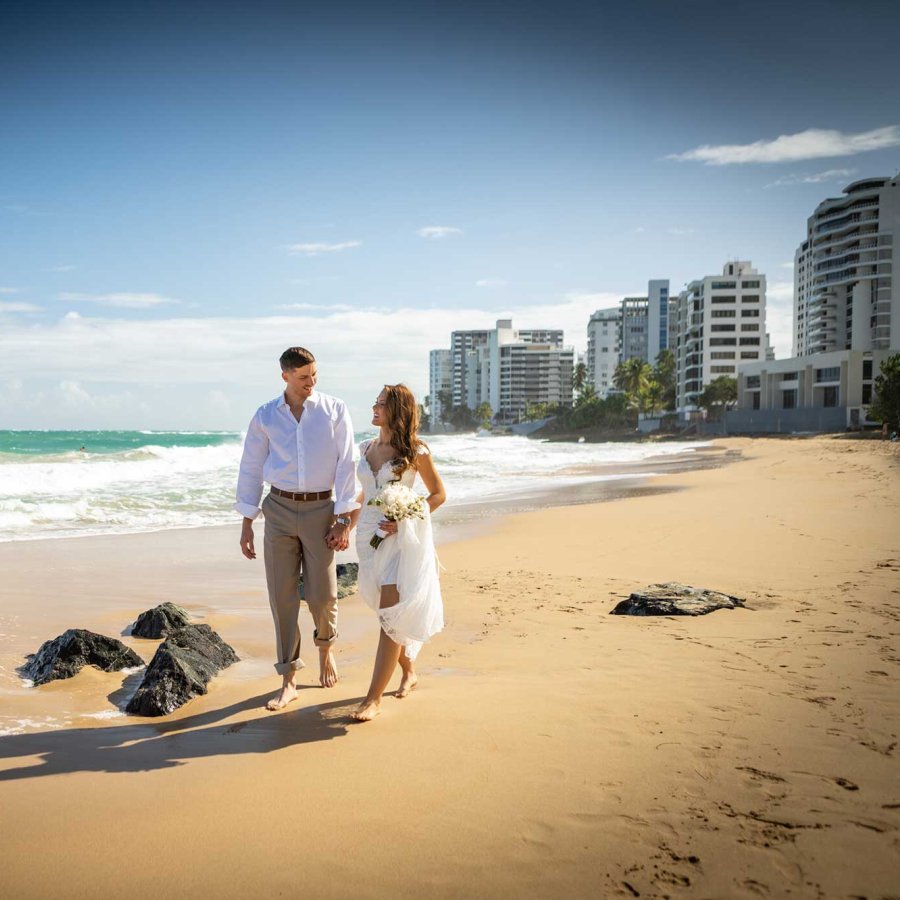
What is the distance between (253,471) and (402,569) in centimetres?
116

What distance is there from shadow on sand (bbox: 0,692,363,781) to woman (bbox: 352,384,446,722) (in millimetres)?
311

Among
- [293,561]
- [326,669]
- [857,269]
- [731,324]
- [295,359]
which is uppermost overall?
[857,269]

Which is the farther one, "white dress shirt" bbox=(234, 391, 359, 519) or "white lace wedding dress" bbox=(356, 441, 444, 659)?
"white dress shirt" bbox=(234, 391, 359, 519)

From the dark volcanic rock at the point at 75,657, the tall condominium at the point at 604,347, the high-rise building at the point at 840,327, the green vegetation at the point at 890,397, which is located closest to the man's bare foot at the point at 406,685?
the dark volcanic rock at the point at 75,657

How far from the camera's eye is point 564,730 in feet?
12.5

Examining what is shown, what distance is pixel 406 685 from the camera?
14.9 ft

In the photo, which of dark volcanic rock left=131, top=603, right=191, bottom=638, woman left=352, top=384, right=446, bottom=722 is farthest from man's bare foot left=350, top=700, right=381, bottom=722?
dark volcanic rock left=131, top=603, right=191, bottom=638

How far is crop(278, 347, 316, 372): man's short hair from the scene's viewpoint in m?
4.39

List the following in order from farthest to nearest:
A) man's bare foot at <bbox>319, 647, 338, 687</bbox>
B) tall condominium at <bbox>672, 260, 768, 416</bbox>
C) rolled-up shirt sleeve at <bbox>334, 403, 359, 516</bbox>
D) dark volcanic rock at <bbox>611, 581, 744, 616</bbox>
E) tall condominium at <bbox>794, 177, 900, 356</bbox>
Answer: tall condominium at <bbox>672, 260, 768, 416</bbox> → tall condominium at <bbox>794, 177, 900, 356</bbox> → dark volcanic rock at <bbox>611, 581, 744, 616</bbox> → man's bare foot at <bbox>319, 647, 338, 687</bbox> → rolled-up shirt sleeve at <bbox>334, 403, 359, 516</bbox>

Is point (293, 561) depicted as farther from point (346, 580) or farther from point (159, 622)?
point (346, 580)

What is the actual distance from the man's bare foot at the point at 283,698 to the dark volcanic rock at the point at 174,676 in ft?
1.81

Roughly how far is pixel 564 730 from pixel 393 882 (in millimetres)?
1477

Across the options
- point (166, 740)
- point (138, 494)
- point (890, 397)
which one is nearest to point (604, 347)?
point (890, 397)

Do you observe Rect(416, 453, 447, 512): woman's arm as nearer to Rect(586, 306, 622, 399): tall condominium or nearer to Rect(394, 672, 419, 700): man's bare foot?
Rect(394, 672, 419, 700): man's bare foot
